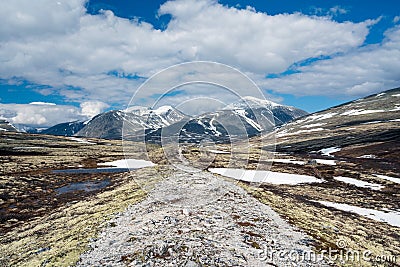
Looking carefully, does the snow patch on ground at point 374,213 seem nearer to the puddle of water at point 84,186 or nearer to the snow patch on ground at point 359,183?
the snow patch on ground at point 359,183

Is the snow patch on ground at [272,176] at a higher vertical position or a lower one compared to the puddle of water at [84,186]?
higher

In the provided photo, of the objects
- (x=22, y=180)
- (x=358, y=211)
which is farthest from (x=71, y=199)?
(x=358, y=211)

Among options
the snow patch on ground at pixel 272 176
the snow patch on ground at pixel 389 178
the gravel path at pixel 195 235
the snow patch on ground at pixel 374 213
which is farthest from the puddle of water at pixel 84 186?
the snow patch on ground at pixel 389 178

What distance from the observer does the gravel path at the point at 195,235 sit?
42.0 feet

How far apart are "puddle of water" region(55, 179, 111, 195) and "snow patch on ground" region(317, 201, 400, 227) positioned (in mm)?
35723

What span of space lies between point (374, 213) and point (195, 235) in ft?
95.2

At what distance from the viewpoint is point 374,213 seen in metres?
32.9

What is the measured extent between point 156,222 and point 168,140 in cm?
609

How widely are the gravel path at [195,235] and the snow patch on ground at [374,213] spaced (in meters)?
16.7

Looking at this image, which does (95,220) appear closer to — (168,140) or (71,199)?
(168,140)

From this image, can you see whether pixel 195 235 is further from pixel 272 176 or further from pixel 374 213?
pixel 272 176

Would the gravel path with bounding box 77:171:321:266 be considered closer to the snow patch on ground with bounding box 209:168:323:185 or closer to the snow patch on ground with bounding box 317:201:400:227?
the snow patch on ground with bounding box 317:201:400:227

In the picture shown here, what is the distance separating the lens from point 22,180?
50250mm

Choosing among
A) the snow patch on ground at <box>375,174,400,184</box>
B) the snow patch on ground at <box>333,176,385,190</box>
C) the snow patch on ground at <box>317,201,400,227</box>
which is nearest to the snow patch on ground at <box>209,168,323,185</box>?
the snow patch on ground at <box>333,176,385,190</box>
